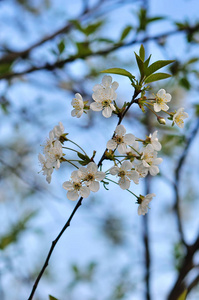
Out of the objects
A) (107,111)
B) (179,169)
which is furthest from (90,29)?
(107,111)

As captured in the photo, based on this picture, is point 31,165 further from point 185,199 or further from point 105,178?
point 105,178

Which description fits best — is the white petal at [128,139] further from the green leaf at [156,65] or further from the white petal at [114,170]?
the green leaf at [156,65]

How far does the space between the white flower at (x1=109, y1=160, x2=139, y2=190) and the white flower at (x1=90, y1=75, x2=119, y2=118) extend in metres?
0.15

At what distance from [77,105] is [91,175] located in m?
0.27

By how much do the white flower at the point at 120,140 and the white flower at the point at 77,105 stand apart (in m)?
0.18

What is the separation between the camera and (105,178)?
0.93 m

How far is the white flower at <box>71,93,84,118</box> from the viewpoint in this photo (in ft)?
3.40

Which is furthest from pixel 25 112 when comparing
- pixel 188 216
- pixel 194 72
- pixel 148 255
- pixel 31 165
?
pixel 188 216

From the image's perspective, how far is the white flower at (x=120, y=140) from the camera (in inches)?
35.4

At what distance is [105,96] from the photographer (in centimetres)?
96

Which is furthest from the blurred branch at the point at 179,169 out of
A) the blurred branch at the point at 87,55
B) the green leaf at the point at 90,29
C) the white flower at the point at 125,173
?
the white flower at the point at 125,173

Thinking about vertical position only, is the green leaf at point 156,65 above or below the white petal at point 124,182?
above

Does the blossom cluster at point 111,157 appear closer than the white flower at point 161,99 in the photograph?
Yes

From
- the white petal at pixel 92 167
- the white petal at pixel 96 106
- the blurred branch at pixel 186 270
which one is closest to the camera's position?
the white petal at pixel 92 167
